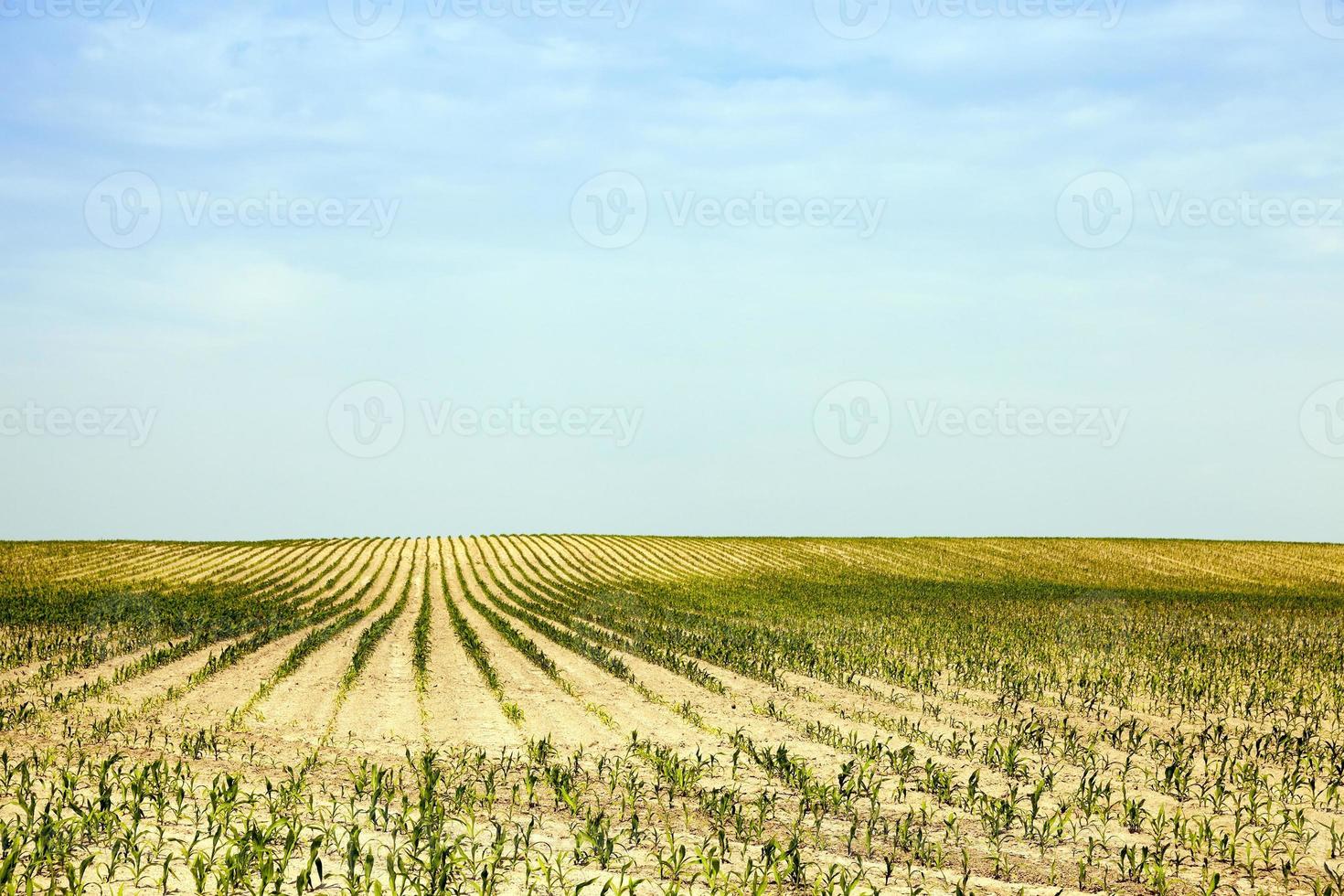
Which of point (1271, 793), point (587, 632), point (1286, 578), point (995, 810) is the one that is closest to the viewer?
point (995, 810)

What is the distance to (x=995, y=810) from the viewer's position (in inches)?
393

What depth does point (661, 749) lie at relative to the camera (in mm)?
13000

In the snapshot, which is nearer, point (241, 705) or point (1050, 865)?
point (1050, 865)

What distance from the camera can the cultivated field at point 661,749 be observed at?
28.0 ft

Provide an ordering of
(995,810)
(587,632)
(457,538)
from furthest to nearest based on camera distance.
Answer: (457,538) < (587,632) < (995,810)

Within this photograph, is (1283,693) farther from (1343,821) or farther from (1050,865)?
(1050,865)

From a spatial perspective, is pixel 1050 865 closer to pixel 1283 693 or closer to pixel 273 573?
pixel 1283 693

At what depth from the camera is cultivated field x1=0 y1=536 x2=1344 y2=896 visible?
8.52 m

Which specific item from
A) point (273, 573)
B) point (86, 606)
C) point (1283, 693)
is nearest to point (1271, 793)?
point (1283, 693)

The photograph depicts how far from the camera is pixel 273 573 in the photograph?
47.3m

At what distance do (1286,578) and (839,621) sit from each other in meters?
40.6

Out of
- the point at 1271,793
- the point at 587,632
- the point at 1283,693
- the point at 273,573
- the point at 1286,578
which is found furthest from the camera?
the point at 1286,578

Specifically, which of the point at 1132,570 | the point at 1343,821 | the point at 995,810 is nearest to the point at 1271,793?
the point at 1343,821

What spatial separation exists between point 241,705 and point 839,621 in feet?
59.7
